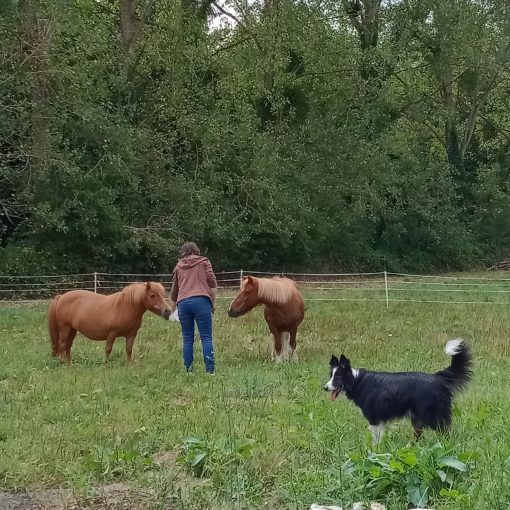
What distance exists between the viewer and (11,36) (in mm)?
18266

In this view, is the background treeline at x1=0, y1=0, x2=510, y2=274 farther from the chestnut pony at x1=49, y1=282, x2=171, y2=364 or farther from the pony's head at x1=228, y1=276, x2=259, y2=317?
the pony's head at x1=228, y1=276, x2=259, y2=317

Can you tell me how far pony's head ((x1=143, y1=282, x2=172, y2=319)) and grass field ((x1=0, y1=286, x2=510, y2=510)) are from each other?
741 millimetres

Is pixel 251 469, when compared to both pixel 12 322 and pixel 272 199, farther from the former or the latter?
pixel 272 199

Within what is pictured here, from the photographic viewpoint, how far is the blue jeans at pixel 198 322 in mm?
9055

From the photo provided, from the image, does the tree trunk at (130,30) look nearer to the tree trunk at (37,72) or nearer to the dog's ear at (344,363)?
the tree trunk at (37,72)

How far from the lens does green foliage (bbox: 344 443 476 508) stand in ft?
13.2

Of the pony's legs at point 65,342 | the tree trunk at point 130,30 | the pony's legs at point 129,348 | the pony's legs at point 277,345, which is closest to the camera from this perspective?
the pony's legs at point 129,348

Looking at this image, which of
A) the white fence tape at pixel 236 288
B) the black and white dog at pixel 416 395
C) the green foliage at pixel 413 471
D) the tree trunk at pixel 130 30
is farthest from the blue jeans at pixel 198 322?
the tree trunk at pixel 130 30

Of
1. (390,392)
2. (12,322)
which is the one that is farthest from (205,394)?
(12,322)

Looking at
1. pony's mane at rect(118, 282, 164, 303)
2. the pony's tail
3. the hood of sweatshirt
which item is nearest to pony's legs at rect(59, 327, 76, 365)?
the pony's tail

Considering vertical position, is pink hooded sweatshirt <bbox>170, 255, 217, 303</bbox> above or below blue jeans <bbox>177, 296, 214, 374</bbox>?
above

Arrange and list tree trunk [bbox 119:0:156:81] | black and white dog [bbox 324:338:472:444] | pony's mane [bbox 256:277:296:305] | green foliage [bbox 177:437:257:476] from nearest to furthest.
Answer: green foliage [bbox 177:437:257:476] < black and white dog [bbox 324:338:472:444] < pony's mane [bbox 256:277:296:305] < tree trunk [bbox 119:0:156:81]

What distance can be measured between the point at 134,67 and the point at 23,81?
528 centimetres

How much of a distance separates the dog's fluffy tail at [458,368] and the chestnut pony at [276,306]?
16.5ft
